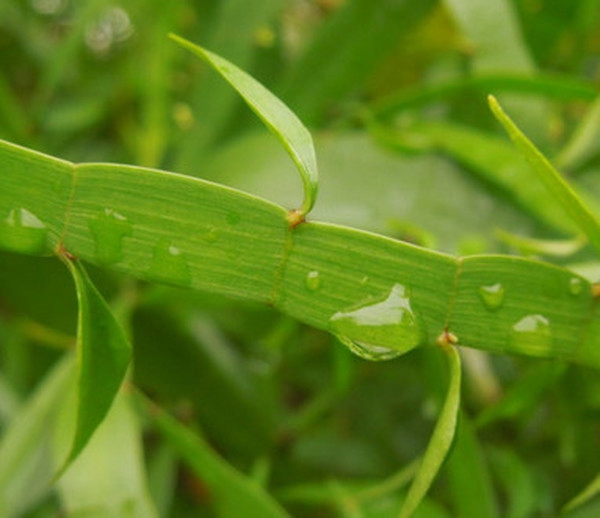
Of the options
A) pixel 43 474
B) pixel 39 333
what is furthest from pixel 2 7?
pixel 43 474

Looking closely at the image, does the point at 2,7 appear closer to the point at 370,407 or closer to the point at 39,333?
the point at 39,333

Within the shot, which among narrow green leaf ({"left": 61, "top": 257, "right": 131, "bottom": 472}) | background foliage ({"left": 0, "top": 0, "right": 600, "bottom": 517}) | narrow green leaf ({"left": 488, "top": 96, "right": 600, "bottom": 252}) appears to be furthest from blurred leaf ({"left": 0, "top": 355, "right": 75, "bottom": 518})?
narrow green leaf ({"left": 488, "top": 96, "right": 600, "bottom": 252})

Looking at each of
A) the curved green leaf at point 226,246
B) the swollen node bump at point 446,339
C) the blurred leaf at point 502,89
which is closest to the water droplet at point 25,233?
the curved green leaf at point 226,246

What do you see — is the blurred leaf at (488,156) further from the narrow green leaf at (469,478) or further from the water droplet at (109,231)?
the water droplet at (109,231)

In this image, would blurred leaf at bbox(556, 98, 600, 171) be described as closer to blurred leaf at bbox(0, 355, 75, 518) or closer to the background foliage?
the background foliage

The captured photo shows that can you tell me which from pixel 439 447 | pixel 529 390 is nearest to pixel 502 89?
pixel 529 390

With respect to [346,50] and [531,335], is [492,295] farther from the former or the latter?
[346,50]
